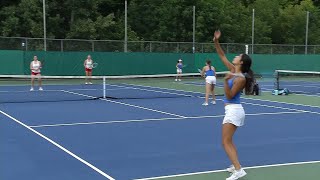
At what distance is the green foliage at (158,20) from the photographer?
125 ft

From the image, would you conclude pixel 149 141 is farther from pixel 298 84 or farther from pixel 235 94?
pixel 298 84

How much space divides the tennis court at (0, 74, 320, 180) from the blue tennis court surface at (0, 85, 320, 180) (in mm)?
14

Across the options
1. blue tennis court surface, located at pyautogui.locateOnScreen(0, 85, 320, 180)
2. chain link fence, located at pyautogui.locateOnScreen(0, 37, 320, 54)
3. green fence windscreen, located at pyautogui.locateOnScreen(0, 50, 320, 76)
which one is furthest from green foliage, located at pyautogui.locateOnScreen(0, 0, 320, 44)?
blue tennis court surface, located at pyautogui.locateOnScreen(0, 85, 320, 180)

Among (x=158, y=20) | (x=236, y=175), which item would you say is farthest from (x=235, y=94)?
(x=158, y=20)

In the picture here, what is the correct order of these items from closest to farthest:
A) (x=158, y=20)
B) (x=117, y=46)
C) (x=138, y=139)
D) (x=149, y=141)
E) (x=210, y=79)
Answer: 1. (x=149, y=141)
2. (x=138, y=139)
3. (x=210, y=79)
4. (x=117, y=46)
5. (x=158, y=20)

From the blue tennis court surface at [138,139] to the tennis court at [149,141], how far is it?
0.05 feet

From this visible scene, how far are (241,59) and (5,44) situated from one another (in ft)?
85.6

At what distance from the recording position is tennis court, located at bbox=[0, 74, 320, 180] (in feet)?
23.2

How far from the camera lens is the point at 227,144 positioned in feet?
21.1

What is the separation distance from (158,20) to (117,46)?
10741 mm

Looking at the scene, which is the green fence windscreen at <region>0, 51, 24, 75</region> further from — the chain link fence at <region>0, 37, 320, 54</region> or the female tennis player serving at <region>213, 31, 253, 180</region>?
the female tennis player serving at <region>213, 31, 253, 180</region>

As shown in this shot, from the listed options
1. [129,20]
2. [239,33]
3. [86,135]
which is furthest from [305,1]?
[86,135]

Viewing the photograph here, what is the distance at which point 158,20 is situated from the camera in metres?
43.5

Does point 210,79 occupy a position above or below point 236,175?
above
